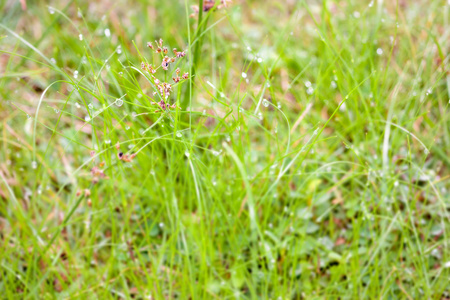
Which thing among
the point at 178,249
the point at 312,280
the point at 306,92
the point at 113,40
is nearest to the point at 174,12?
the point at 113,40

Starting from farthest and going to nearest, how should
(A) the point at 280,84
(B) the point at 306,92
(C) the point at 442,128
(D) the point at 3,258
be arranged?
(A) the point at 280,84, (B) the point at 306,92, (C) the point at 442,128, (D) the point at 3,258

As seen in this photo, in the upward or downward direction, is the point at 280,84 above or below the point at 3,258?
above

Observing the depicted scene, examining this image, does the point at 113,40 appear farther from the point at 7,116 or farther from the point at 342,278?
the point at 342,278

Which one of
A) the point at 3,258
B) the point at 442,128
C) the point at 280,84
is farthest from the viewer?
the point at 280,84

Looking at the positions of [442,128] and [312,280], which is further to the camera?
[442,128]

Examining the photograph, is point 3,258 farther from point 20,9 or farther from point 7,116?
point 20,9

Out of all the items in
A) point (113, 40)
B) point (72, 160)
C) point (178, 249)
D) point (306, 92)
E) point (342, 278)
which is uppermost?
point (113, 40)
